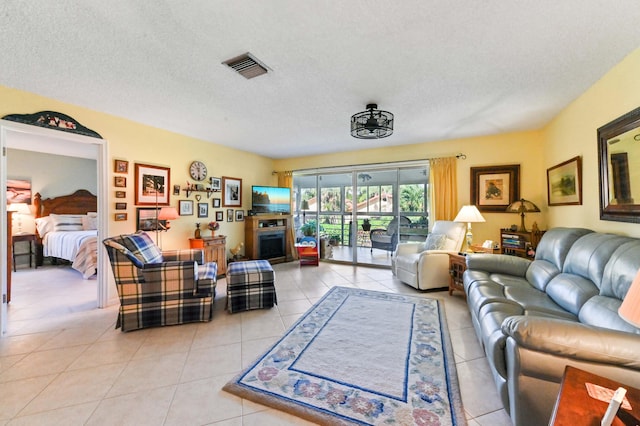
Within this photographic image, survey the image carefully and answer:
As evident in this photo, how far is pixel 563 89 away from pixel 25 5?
4.30m

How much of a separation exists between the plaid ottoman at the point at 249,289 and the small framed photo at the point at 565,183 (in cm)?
362

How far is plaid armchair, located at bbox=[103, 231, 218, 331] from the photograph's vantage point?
249cm

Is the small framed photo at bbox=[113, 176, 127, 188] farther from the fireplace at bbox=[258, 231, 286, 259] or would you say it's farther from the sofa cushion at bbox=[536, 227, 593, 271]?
the sofa cushion at bbox=[536, 227, 593, 271]

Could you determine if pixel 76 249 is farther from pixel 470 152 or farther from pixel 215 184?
pixel 470 152

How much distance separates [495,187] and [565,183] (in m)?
1.02

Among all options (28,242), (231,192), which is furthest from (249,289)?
(28,242)

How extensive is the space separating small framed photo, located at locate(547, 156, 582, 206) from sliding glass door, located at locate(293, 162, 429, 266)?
174cm

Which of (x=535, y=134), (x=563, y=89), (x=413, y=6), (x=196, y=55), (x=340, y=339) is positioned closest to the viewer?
(x=413, y=6)

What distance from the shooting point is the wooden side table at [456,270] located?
3328mm

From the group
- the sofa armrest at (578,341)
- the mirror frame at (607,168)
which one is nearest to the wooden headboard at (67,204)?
the sofa armrest at (578,341)

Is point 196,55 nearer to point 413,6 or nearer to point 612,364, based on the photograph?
point 413,6

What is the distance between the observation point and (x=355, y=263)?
5.32 m

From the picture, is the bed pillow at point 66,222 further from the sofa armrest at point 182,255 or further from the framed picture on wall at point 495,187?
the framed picture on wall at point 495,187

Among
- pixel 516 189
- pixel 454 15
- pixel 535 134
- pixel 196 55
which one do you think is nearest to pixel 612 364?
pixel 454 15
